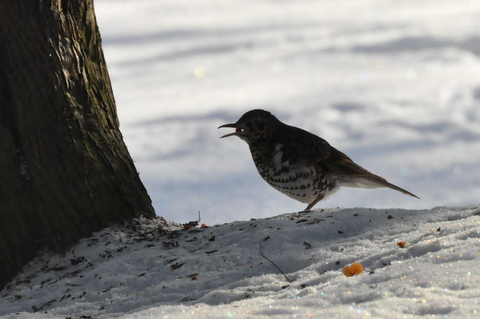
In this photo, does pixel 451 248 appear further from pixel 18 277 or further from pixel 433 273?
pixel 18 277

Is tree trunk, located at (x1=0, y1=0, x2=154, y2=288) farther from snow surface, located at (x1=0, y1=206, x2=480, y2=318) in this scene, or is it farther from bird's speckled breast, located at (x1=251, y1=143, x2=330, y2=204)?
bird's speckled breast, located at (x1=251, y1=143, x2=330, y2=204)

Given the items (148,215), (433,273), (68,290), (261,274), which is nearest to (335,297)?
(433,273)

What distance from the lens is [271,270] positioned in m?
5.86

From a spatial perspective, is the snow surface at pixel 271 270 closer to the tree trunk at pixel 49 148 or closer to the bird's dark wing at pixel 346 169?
the tree trunk at pixel 49 148

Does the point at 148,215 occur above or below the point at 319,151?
below

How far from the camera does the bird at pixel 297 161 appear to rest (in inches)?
334

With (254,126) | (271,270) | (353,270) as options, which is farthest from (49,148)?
(353,270)

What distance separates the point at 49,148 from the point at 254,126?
2907 millimetres

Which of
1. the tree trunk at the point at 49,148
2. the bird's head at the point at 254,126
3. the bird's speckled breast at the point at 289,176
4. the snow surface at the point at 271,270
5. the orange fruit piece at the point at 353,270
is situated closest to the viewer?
the snow surface at the point at 271,270

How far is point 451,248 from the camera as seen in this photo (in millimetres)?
4953

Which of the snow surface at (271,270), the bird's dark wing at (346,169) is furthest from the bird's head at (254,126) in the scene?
the snow surface at (271,270)

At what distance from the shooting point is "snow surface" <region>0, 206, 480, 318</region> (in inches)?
154

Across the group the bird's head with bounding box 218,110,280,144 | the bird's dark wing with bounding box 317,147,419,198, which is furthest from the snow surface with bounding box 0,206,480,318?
the bird's head with bounding box 218,110,280,144

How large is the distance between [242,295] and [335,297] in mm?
1290
